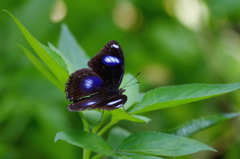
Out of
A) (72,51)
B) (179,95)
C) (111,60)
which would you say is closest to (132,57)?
(72,51)

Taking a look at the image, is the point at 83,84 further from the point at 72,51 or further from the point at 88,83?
the point at 72,51

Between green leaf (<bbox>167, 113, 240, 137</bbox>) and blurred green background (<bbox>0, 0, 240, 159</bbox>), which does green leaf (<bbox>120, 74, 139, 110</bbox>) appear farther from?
blurred green background (<bbox>0, 0, 240, 159</bbox>)

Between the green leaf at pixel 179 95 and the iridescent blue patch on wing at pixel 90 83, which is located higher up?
the iridescent blue patch on wing at pixel 90 83

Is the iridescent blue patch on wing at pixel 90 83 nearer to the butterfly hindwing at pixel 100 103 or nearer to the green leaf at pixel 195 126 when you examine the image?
the butterfly hindwing at pixel 100 103

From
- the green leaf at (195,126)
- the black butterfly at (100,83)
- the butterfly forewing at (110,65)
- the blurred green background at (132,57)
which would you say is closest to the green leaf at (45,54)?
the black butterfly at (100,83)

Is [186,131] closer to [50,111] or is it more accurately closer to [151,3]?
[50,111]
